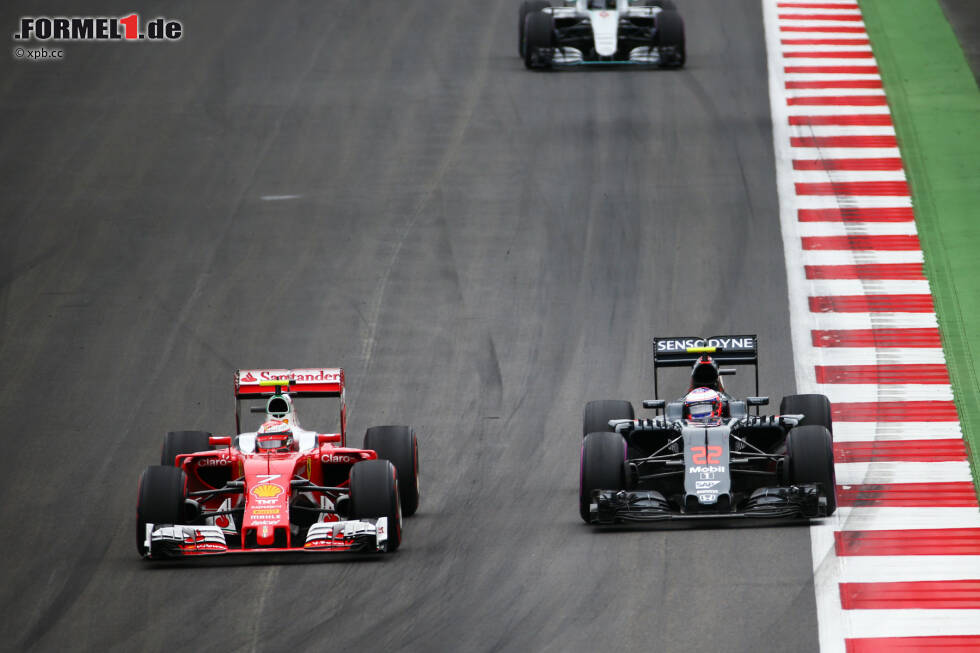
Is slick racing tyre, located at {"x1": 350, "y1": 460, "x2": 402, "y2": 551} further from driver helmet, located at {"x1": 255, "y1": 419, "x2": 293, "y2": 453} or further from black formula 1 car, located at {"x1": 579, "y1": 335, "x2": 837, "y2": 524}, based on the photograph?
black formula 1 car, located at {"x1": 579, "y1": 335, "x2": 837, "y2": 524}

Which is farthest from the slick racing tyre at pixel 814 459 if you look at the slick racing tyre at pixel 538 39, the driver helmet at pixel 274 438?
the slick racing tyre at pixel 538 39

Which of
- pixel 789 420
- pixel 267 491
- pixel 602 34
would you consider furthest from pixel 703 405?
pixel 602 34

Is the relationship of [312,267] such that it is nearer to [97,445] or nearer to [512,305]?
[512,305]

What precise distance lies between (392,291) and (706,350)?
7.50 meters

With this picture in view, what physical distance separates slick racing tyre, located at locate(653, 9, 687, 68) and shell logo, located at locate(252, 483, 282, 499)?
700 inches

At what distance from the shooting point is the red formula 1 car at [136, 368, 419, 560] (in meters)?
17.7

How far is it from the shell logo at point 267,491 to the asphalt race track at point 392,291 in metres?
0.74

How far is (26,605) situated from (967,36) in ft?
78.7

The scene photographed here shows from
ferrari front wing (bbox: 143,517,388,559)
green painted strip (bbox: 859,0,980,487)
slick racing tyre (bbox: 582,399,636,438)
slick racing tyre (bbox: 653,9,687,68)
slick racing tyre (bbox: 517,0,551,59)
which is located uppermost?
slick racing tyre (bbox: 517,0,551,59)

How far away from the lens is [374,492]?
1772 centimetres

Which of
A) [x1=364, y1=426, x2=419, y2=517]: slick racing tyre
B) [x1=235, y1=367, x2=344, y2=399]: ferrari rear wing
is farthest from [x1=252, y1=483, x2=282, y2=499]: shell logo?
[x1=235, y1=367, x2=344, y2=399]: ferrari rear wing

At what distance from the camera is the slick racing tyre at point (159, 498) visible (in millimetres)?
17656

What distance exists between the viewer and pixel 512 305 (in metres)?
25.9

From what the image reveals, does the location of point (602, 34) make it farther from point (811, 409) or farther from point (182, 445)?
point (182, 445)
